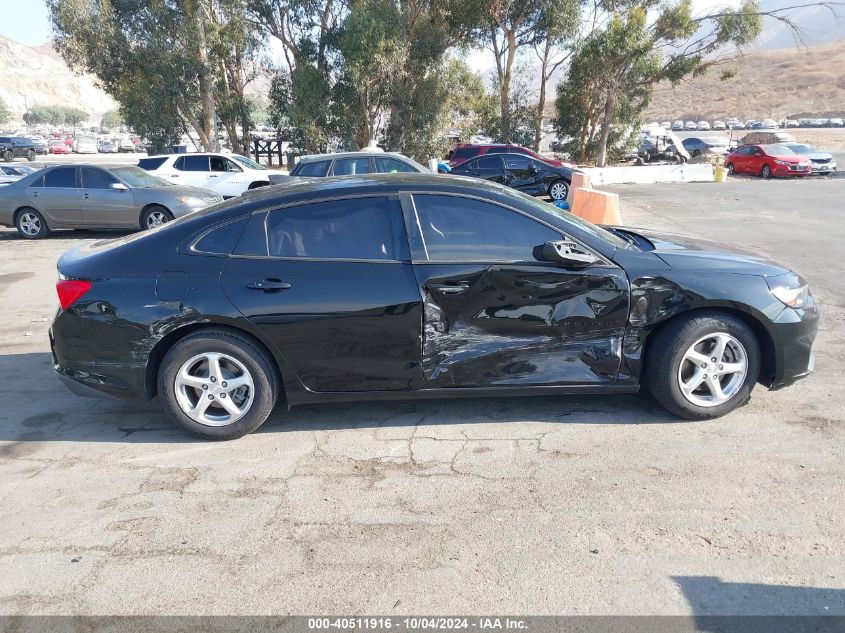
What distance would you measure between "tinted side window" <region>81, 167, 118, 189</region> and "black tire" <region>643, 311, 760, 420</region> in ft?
37.5

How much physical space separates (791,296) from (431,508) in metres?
2.77

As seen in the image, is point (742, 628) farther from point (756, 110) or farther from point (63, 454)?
point (756, 110)

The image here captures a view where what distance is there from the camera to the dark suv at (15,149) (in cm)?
4816

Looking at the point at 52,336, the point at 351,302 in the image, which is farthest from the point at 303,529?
the point at 52,336

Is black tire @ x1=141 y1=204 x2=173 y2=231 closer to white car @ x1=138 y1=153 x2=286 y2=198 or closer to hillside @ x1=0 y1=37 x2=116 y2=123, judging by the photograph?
white car @ x1=138 y1=153 x2=286 y2=198

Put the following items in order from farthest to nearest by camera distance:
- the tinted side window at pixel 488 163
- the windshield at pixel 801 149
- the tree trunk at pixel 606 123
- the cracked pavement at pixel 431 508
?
1. the tree trunk at pixel 606 123
2. the windshield at pixel 801 149
3. the tinted side window at pixel 488 163
4. the cracked pavement at pixel 431 508

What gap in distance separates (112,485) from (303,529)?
1.28 m

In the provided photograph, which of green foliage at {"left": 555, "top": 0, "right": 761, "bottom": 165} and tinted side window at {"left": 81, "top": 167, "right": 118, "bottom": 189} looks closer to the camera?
tinted side window at {"left": 81, "top": 167, "right": 118, "bottom": 189}

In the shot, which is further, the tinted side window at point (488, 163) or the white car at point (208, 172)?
the tinted side window at point (488, 163)

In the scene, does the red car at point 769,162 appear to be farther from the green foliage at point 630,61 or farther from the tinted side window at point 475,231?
the tinted side window at point 475,231

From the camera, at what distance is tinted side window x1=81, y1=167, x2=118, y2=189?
12.8 metres

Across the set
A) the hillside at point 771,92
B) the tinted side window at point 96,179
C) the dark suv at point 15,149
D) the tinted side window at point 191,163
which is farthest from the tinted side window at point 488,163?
the hillside at point 771,92

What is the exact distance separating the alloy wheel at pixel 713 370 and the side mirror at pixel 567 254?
2.86ft

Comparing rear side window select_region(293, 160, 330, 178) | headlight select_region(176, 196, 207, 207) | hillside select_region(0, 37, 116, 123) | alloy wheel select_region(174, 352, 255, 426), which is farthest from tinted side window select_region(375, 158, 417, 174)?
hillside select_region(0, 37, 116, 123)
